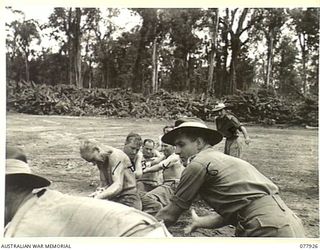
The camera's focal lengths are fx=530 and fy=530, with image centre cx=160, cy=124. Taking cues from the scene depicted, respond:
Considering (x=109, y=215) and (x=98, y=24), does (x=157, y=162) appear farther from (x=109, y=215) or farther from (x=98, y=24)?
(x=98, y=24)

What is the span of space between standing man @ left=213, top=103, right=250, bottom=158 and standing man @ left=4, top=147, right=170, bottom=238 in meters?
0.61

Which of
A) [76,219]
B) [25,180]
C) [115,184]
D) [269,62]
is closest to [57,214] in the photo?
[76,219]

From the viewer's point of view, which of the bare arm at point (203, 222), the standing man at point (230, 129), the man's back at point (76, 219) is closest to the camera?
the man's back at point (76, 219)

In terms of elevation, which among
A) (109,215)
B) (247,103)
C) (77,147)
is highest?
(247,103)

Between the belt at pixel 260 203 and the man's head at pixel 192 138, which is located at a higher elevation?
the man's head at pixel 192 138

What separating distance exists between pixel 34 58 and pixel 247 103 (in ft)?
4.33

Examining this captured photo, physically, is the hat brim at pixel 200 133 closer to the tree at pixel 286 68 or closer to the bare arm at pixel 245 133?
the bare arm at pixel 245 133

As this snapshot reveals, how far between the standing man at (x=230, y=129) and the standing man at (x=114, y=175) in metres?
0.58

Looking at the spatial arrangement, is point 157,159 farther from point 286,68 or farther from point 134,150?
point 286,68

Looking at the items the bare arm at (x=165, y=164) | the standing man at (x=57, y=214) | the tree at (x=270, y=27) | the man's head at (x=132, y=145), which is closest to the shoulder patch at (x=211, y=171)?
the bare arm at (x=165, y=164)

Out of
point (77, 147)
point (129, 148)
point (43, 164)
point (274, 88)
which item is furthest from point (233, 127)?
A: point (43, 164)

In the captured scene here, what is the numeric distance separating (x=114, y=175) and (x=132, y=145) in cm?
21

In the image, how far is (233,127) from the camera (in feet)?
10.3

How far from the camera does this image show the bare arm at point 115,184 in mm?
2975
